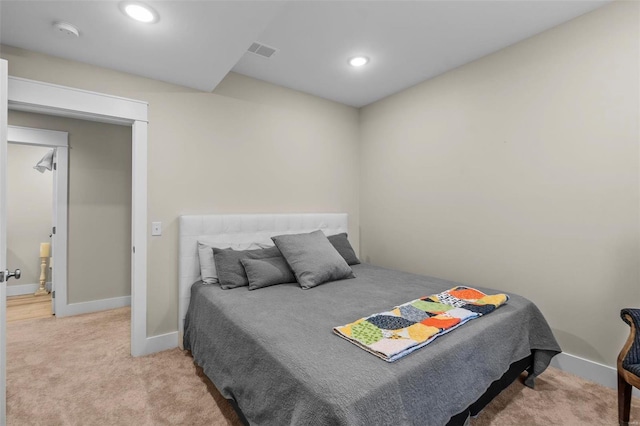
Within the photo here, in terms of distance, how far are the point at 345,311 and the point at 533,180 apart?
1.88 m

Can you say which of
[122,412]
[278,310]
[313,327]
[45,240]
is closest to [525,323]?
[313,327]

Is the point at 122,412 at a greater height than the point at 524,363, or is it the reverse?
the point at 524,363

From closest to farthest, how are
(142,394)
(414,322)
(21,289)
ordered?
(414,322) < (142,394) < (21,289)

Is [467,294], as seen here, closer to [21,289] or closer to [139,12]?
[139,12]

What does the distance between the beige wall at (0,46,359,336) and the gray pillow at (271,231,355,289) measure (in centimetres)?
70

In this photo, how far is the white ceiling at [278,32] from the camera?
1803 millimetres

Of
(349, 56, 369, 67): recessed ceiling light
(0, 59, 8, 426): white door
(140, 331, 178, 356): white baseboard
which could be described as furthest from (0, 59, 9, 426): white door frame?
(349, 56, 369, 67): recessed ceiling light

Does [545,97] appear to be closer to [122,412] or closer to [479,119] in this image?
[479,119]

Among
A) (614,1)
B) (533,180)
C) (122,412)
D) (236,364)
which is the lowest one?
(122,412)

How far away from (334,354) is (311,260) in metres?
1.26

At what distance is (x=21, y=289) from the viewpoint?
4504mm

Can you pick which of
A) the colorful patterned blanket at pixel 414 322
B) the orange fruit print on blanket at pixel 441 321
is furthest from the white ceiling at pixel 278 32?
the orange fruit print on blanket at pixel 441 321

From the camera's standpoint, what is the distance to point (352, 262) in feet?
10.6

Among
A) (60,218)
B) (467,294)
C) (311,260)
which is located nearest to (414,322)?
(467,294)
